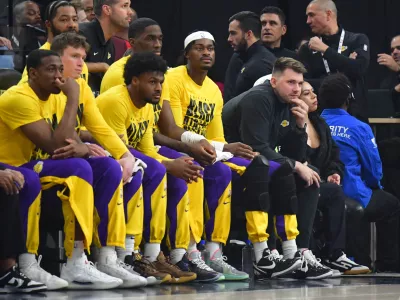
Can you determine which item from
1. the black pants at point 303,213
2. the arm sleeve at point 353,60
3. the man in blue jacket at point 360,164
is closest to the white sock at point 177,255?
the black pants at point 303,213

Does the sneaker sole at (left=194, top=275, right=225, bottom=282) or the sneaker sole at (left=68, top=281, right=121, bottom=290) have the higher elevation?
the sneaker sole at (left=68, top=281, right=121, bottom=290)

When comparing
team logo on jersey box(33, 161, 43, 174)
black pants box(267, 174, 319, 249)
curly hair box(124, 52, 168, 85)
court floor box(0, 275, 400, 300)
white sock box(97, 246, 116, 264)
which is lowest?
court floor box(0, 275, 400, 300)

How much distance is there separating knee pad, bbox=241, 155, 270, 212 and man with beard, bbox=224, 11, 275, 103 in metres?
1.76

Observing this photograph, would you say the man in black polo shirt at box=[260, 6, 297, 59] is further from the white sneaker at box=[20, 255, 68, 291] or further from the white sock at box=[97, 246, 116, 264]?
the white sneaker at box=[20, 255, 68, 291]

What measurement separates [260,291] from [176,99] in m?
1.51

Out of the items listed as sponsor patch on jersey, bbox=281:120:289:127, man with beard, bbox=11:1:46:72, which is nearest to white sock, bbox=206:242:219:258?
sponsor patch on jersey, bbox=281:120:289:127

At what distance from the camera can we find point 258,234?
7395mm

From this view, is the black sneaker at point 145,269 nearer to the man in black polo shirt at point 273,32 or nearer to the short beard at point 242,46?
the short beard at point 242,46

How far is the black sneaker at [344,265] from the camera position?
26.9ft

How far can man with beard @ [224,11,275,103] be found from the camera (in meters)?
9.09

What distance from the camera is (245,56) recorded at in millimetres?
9508

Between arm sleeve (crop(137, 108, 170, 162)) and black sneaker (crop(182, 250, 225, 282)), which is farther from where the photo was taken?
arm sleeve (crop(137, 108, 170, 162))

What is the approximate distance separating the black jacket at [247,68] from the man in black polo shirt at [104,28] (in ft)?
3.55

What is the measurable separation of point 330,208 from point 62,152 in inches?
98.3
